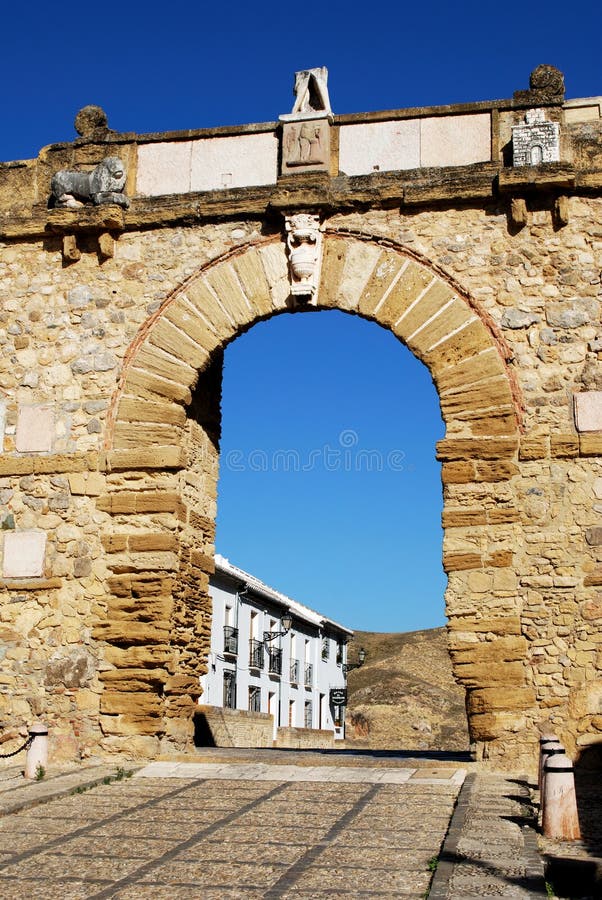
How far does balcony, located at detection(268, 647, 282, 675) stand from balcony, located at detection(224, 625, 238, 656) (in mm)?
2512

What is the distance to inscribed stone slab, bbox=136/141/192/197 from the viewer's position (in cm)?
982

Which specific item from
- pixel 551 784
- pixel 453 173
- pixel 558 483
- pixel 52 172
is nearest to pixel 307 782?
pixel 551 784

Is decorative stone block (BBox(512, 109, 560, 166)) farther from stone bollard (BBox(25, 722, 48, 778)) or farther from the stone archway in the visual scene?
stone bollard (BBox(25, 722, 48, 778))

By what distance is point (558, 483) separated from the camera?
27.5 feet

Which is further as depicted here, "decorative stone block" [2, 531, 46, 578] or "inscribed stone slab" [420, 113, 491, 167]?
"inscribed stone slab" [420, 113, 491, 167]

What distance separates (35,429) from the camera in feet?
31.0

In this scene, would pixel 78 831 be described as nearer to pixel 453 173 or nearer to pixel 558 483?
pixel 558 483

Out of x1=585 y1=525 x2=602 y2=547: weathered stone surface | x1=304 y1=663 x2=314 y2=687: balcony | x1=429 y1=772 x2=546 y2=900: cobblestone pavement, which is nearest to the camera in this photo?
x1=429 y1=772 x2=546 y2=900: cobblestone pavement

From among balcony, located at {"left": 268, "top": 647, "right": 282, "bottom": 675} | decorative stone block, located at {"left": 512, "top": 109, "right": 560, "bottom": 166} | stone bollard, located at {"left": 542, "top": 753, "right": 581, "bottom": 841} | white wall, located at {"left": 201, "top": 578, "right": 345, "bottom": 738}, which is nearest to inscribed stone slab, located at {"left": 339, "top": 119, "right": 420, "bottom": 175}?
decorative stone block, located at {"left": 512, "top": 109, "right": 560, "bottom": 166}

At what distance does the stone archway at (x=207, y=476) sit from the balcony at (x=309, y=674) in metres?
19.8

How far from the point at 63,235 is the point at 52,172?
2.49 feet

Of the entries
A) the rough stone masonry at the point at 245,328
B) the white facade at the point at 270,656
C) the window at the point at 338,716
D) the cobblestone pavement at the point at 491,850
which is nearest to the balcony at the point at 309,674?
the white facade at the point at 270,656

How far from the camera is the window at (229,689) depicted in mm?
22109

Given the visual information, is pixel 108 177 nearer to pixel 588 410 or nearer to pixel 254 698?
pixel 588 410
